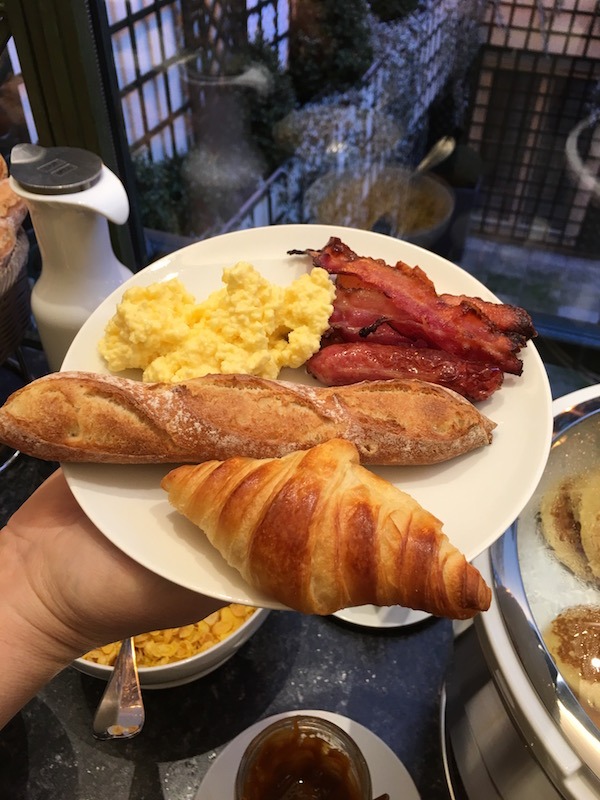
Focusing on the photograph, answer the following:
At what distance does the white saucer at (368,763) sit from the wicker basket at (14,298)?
800mm

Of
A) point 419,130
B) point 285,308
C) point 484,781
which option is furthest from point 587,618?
point 419,130

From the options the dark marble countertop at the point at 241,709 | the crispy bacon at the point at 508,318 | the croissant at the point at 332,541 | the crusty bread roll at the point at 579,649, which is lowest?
the dark marble countertop at the point at 241,709

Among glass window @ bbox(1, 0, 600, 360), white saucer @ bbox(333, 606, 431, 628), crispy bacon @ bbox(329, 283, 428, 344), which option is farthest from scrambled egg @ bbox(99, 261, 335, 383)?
glass window @ bbox(1, 0, 600, 360)

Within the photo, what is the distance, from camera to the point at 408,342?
0.93 metres

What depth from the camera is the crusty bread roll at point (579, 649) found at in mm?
794

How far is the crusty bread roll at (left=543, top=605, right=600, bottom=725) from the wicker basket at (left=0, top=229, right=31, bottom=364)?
1.03 m

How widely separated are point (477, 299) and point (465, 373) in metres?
0.14

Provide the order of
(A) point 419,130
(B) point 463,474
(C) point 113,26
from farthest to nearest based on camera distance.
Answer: (A) point 419,130 < (C) point 113,26 < (B) point 463,474

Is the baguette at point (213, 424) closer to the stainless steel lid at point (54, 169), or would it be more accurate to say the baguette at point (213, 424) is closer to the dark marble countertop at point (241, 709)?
the stainless steel lid at point (54, 169)

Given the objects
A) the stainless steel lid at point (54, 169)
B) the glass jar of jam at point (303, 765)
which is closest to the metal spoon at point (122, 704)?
the glass jar of jam at point (303, 765)

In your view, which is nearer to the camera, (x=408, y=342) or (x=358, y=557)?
(x=358, y=557)

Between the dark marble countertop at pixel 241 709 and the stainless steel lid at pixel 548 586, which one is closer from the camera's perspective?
the stainless steel lid at pixel 548 586

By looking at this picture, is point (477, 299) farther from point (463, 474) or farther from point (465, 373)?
point (463, 474)

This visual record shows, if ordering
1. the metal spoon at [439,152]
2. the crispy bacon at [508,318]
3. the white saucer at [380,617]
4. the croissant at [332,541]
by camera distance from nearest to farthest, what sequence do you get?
1. the croissant at [332,541]
2. the crispy bacon at [508,318]
3. the white saucer at [380,617]
4. the metal spoon at [439,152]
